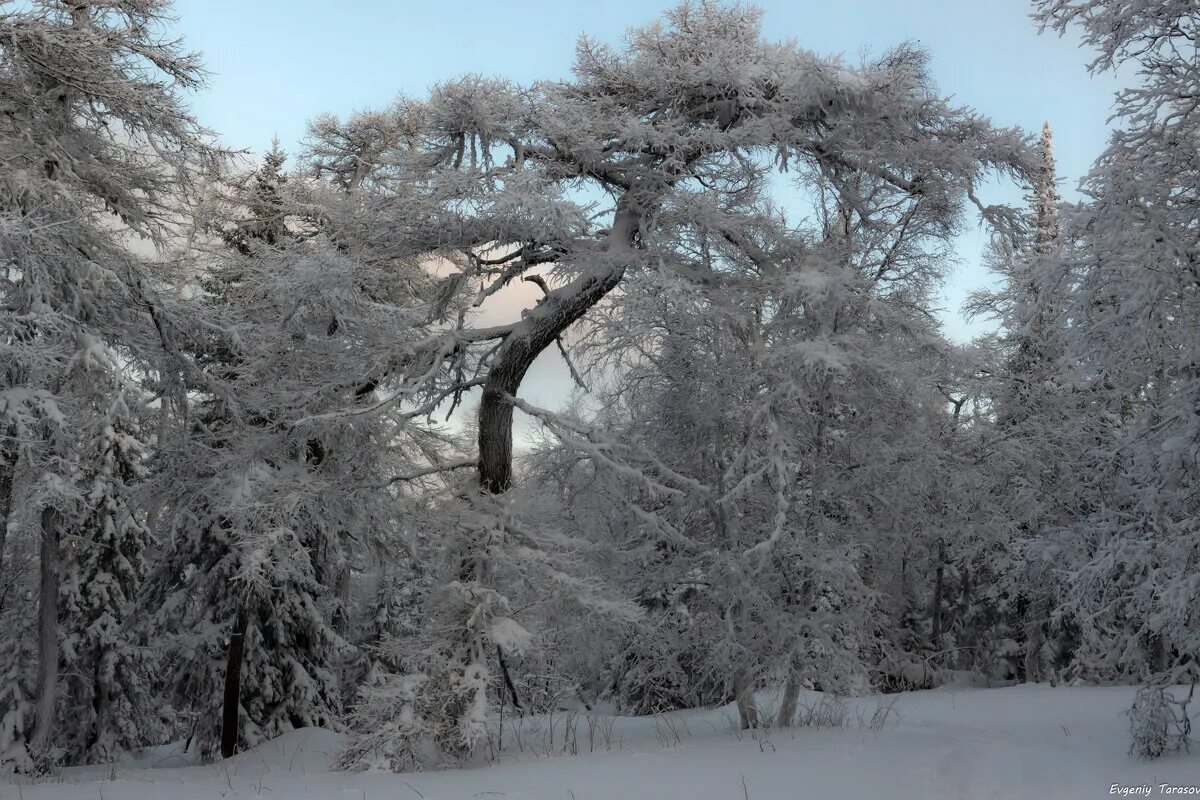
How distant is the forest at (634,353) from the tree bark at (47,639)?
9 cm

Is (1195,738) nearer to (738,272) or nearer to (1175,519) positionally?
(1175,519)

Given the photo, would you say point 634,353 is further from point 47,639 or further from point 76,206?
point 47,639

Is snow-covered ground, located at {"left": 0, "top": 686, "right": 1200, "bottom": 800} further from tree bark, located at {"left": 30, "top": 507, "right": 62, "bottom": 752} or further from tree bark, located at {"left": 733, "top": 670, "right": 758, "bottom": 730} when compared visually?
tree bark, located at {"left": 30, "top": 507, "right": 62, "bottom": 752}

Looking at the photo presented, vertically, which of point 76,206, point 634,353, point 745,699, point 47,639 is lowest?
point 745,699

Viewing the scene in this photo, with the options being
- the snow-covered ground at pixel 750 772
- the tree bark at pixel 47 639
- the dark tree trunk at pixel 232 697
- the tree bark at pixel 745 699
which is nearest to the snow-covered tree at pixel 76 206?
the tree bark at pixel 47 639

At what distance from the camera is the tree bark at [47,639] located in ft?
48.6

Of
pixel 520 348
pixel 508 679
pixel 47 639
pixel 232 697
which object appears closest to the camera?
pixel 508 679

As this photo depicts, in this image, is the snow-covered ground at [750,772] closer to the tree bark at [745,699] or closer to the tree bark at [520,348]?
the tree bark at [745,699]

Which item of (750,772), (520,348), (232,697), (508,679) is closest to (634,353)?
(520,348)

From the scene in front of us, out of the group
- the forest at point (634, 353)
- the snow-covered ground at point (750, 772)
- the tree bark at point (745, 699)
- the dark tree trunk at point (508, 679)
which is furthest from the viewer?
the tree bark at point (745, 699)

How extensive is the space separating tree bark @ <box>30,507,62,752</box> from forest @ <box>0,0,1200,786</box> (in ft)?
0.30

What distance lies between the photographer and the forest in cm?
911

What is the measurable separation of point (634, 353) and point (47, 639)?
10958 millimetres

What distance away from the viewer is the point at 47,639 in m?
15.2
